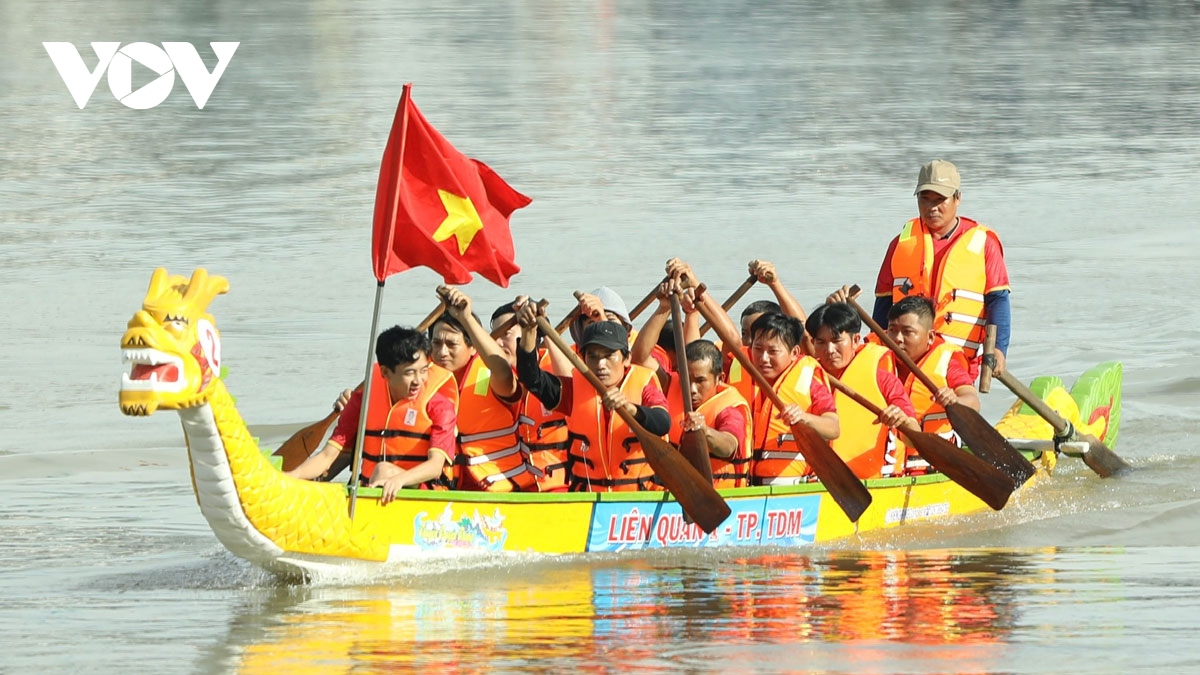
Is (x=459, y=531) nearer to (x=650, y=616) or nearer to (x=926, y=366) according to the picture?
→ (x=650, y=616)

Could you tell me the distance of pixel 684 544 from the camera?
35.4 ft

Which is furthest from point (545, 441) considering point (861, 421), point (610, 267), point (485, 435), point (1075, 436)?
point (610, 267)

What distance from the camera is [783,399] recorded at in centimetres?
1129

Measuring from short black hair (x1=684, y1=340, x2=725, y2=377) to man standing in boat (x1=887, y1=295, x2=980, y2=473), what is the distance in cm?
159

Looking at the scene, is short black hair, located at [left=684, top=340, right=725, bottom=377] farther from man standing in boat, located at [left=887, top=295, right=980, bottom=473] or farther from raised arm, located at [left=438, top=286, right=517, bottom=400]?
man standing in boat, located at [left=887, top=295, right=980, bottom=473]

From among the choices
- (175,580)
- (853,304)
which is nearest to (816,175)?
(853,304)

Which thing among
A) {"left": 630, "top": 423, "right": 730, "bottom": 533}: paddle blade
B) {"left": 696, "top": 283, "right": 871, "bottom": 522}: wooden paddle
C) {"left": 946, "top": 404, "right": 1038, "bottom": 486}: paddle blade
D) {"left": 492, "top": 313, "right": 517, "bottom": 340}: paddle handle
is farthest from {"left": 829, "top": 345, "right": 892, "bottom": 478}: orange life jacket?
{"left": 492, "top": 313, "right": 517, "bottom": 340}: paddle handle

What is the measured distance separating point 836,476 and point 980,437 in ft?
4.66

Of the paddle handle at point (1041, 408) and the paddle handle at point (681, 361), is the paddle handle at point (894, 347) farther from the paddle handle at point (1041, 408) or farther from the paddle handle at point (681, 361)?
the paddle handle at point (681, 361)

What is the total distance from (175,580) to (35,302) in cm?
953

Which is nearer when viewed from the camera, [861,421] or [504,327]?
[504,327]

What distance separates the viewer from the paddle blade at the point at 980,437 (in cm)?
1193

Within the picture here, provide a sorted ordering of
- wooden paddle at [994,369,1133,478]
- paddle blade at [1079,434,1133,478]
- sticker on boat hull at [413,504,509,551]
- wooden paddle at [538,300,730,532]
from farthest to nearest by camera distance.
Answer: paddle blade at [1079,434,1133,478], wooden paddle at [994,369,1133,478], wooden paddle at [538,300,730,532], sticker on boat hull at [413,504,509,551]

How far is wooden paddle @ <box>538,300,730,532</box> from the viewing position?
1030 cm
